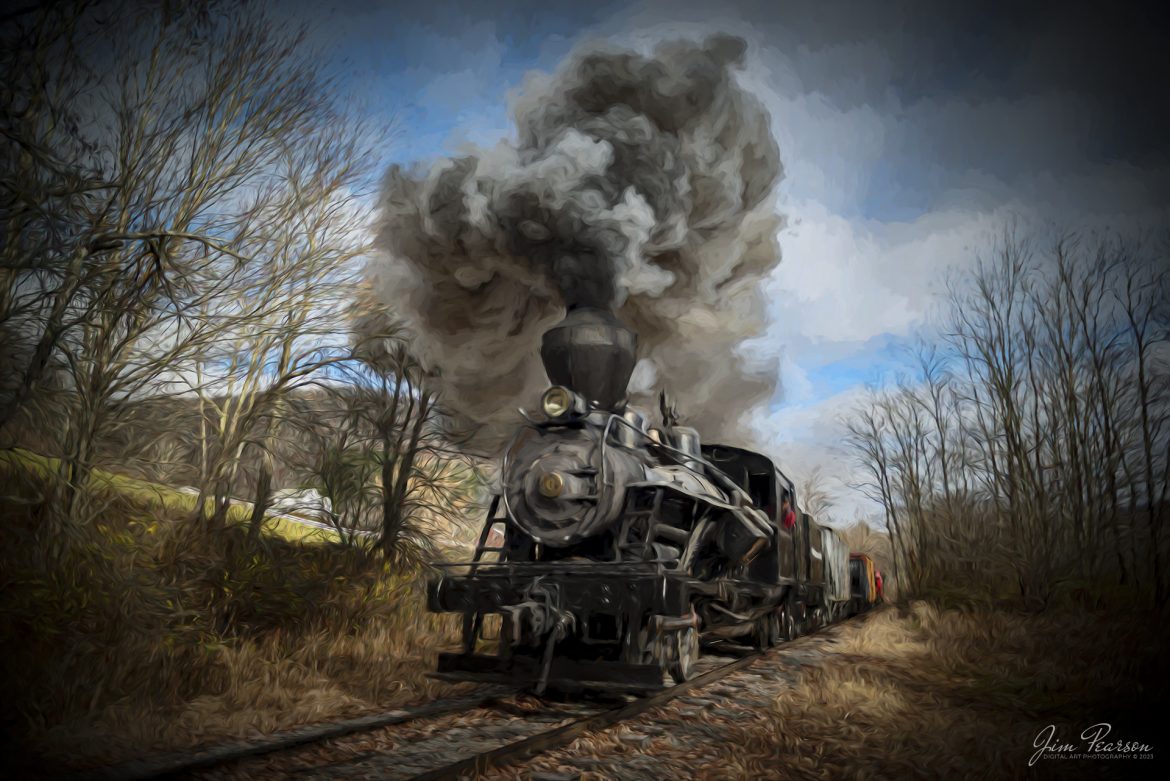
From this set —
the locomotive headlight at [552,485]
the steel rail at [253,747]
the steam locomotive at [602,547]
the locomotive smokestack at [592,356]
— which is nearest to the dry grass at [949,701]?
the steam locomotive at [602,547]

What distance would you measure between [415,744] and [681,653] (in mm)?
2555

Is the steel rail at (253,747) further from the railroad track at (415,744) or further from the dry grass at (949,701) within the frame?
the dry grass at (949,701)

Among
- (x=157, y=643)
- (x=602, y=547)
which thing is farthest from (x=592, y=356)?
(x=157, y=643)

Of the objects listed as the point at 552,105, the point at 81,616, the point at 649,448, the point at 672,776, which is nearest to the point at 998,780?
the point at 672,776

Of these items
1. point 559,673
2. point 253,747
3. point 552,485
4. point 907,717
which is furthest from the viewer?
point 552,485

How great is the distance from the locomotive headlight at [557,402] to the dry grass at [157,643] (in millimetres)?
2791

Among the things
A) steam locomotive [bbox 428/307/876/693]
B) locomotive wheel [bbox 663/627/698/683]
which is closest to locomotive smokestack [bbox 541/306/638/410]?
steam locomotive [bbox 428/307/876/693]

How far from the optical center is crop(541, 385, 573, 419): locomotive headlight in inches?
277

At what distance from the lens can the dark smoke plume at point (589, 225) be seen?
8.48 m

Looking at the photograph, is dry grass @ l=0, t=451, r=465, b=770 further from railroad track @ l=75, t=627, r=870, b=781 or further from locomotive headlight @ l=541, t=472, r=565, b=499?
locomotive headlight @ l=541, t=472, r=565, b=499

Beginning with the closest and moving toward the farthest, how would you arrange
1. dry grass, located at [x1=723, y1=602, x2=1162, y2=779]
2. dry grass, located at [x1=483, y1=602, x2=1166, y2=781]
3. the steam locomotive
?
1. dry grass, located at [x1=483, y1=602, x2=1166, y2=781]
2. dry grass, located at [x1=723, y1=602, x2=1162, y2=779]
3. the steam locomotive

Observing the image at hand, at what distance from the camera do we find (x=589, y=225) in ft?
27.3

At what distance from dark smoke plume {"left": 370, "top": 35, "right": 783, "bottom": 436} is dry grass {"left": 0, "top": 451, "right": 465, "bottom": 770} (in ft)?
12.8

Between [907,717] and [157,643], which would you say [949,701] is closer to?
[907,717]
